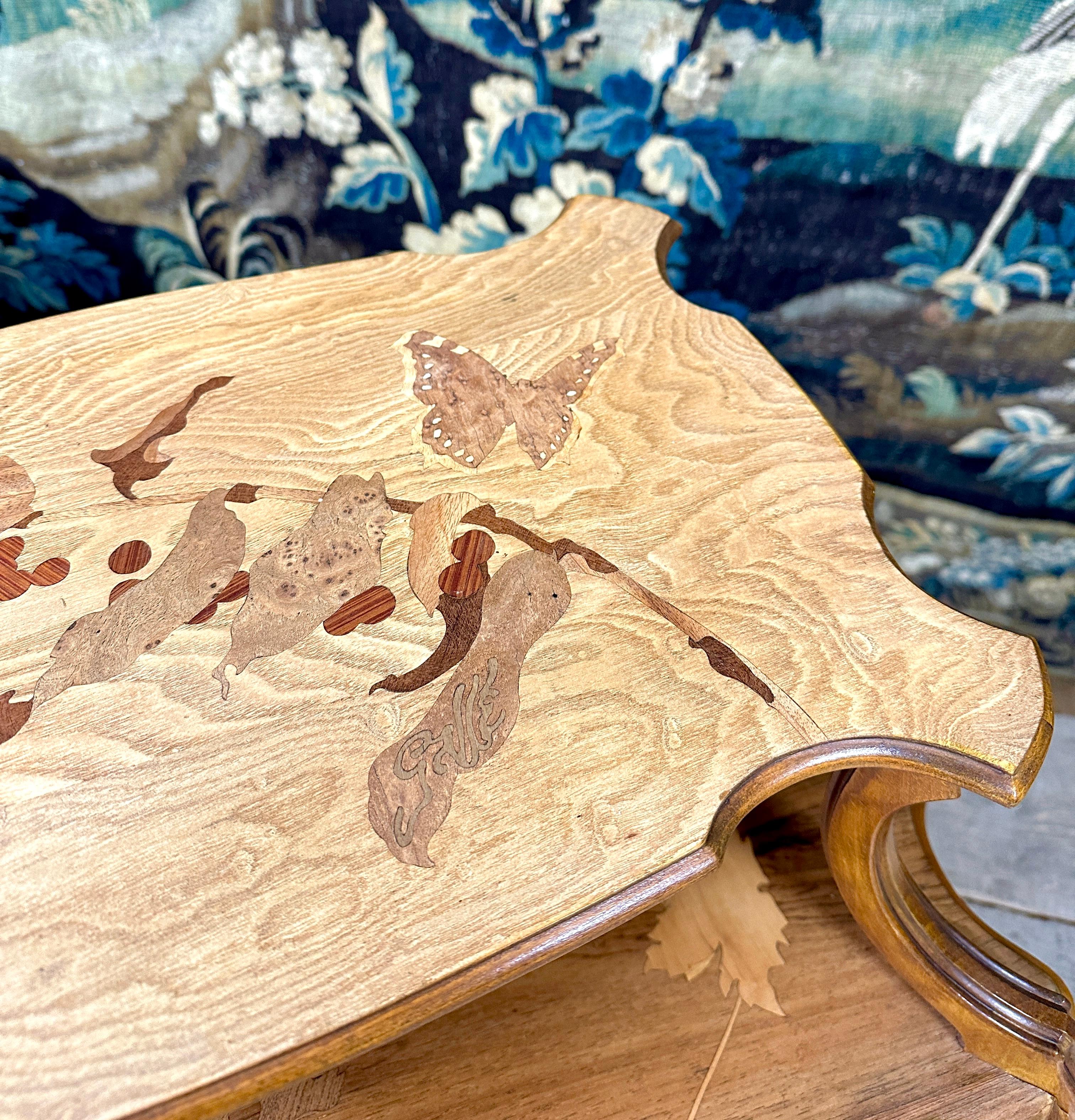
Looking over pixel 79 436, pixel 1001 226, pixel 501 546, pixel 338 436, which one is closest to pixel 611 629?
pixel 501 546

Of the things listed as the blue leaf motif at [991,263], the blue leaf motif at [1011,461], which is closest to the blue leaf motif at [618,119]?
the blue leaf motif at [991,263]

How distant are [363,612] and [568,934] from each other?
25 cm

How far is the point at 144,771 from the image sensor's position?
0.50 meters

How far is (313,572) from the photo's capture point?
0.60 meters

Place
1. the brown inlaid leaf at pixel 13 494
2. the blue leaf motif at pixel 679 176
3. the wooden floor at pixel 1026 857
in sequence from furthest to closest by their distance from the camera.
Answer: the wooden floor at pixel 1026 857
the blue leaf motif at pixel 679 176
the brown inlaid leaf at pixel 13 494

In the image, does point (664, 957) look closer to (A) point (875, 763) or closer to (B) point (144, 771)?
(A) point (875, 763)

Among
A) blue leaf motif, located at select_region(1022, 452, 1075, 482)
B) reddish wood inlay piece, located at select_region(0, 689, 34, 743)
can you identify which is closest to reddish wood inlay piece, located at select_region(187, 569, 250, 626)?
reddish wood inlay piece, located at select_region(0, 689, 34, 743)

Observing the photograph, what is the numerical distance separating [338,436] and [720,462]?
0.99ft

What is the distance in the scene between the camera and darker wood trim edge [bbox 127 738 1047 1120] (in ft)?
1.36

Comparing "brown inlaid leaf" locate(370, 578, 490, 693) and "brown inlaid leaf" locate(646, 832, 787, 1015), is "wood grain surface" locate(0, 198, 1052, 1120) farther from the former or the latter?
"brown inlaid leaf" locate(646, 832, 787, 1015)

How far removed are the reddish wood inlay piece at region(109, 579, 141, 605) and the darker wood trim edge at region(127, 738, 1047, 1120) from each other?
12.4 inches

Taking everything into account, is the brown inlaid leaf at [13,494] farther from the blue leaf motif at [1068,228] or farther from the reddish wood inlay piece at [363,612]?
the blue leaf motif at [1068,228]

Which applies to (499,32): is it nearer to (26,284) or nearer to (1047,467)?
(26,284)

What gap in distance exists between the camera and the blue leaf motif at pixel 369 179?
117 cm
